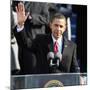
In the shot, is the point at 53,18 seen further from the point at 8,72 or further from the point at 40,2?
the point at 8,72

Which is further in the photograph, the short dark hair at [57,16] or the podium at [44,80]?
the short dark hair at [57,16]

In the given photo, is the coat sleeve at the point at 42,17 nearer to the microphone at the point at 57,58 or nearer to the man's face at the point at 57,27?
the man's face at the point at 57,27

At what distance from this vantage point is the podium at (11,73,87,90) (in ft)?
6.68

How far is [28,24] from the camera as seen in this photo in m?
2.08

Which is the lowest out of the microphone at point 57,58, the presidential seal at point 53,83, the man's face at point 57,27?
the presidential seal at point 53,83

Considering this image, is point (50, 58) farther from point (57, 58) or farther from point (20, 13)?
point (20, 13)

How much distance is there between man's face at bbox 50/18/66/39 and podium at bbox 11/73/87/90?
300 millimetres

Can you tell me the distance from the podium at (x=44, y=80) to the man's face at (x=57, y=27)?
300 millimetres

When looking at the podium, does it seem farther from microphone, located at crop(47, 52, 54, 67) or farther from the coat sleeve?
the coat sleeve

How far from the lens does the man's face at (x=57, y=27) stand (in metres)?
2.15

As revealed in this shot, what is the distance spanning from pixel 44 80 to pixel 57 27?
0.40 meters

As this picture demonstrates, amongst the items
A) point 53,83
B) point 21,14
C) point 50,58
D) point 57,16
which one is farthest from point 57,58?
point 21,14

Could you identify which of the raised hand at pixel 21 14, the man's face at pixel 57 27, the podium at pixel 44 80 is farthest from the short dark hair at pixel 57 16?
the podium at pixel 44 80

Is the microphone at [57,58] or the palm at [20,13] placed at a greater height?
the palm at [20,13]
